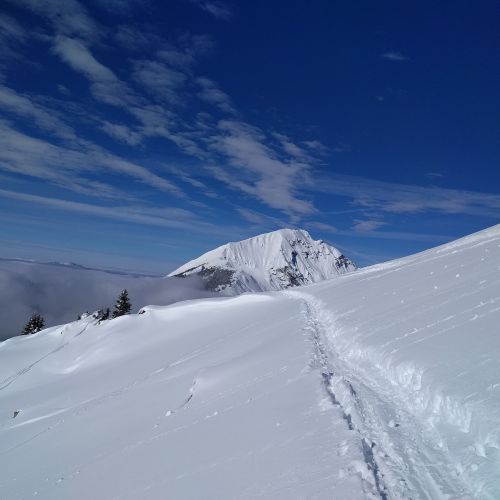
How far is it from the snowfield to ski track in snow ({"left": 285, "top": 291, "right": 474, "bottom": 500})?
3 cm

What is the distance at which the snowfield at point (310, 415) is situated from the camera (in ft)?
16.7

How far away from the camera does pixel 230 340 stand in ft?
63.8

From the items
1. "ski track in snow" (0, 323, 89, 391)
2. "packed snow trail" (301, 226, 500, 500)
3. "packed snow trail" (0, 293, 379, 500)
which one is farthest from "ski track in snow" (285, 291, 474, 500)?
"ski track in snow" (0, 323, 89, 391)

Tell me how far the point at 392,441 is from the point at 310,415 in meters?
1.61

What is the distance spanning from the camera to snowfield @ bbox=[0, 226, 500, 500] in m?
5.09

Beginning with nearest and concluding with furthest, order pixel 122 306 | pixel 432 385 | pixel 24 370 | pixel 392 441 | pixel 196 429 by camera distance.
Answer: pixel 392 441
pixel 432 385
pixel 196 429
pixel 24 370
pixel 122 306

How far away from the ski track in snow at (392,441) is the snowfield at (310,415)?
25mm

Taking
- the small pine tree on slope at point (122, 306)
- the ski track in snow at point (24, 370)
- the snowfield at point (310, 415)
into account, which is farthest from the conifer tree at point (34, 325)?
the snowfield at point (310, 415)

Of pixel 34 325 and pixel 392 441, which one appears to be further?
pixel 34 325

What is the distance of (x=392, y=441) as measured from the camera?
5.79 m

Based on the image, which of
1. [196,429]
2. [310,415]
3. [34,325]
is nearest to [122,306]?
[34,325]

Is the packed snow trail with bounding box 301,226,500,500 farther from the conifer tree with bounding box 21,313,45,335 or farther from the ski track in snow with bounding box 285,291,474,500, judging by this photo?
the conifer tree with bounding box 21,313,45,335

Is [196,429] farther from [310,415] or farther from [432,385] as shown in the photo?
[432,385]

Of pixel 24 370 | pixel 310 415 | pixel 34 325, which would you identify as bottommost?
pixel 24 370
